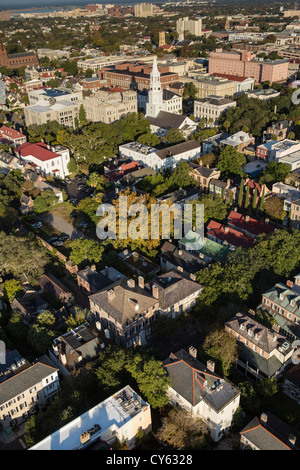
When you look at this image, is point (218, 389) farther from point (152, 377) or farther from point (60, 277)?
point (60, 277)

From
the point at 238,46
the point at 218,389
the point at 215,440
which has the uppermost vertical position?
the point at 238,46

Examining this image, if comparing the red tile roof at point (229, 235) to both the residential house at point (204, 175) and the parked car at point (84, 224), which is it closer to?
the residential house at point (204, 175)

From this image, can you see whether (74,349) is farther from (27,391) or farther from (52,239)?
(52,239)

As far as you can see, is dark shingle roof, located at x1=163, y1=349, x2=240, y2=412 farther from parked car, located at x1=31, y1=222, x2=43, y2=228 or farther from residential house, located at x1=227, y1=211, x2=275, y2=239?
parked car, located at x1=31, y1=222, x2=43, y2=228

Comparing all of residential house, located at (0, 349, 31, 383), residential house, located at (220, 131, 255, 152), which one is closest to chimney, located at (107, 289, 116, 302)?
residential house, located at (0, 349, 31, 383)

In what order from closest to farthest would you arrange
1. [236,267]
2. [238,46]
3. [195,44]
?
[236,267], [238,46], [195,44]
